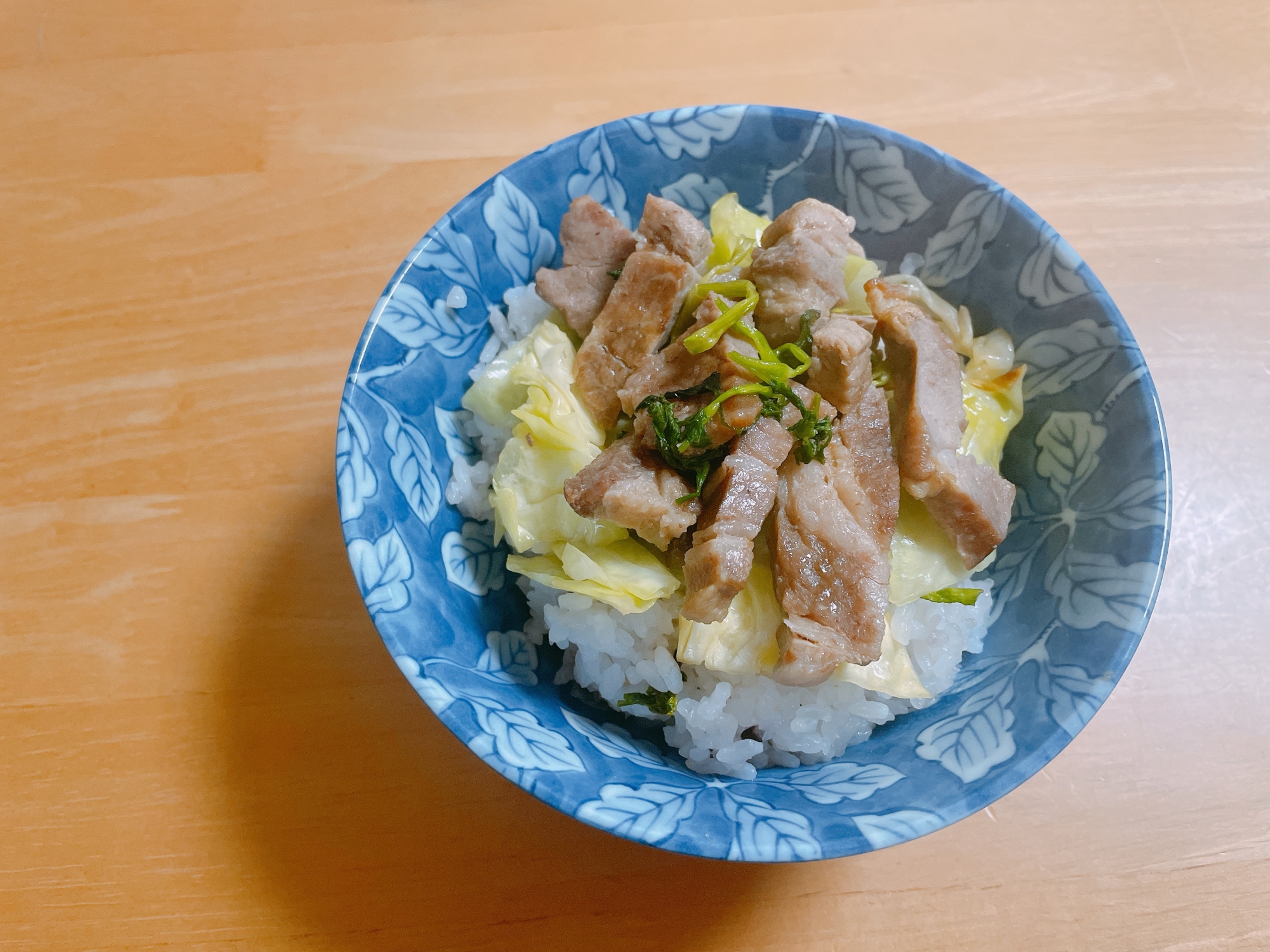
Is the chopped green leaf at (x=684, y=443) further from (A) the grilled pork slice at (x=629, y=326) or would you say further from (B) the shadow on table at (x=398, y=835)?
(B) the shadow on table at (x=398, y=835)

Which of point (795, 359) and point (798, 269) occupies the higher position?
point (798, 269)

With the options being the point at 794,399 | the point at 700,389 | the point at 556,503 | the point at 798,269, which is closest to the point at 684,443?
the point at 700,389

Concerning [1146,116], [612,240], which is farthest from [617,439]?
[1146,116]

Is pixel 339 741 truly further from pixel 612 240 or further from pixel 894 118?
pixel 894 118

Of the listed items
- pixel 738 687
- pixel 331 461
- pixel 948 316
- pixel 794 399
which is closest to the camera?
pixel 794 399

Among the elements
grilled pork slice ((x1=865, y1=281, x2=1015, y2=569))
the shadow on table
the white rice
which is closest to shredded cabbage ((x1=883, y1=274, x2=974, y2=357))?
grilled pork slice ((x1=865, y1=281, x2=1015, y2=569))

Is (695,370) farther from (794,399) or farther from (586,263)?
(586,263)
